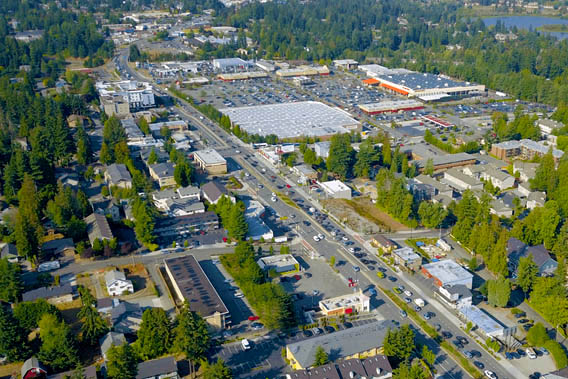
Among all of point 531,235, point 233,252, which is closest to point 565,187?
point 531,235

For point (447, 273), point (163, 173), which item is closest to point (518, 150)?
point (447, 273)

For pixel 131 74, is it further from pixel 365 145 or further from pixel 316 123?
pixel 365 145

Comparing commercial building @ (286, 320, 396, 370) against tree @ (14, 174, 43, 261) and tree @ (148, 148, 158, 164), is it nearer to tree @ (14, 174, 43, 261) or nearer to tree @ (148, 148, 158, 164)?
tree @ (14, 174, 43, 261)

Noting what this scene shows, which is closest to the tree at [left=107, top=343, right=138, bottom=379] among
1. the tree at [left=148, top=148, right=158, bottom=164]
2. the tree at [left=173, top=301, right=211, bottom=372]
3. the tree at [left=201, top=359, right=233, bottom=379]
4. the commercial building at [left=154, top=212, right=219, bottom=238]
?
the tree at [left=173, top=301, right=211, bottom=372]

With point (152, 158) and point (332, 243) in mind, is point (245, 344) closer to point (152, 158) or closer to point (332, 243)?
point (332, 243)

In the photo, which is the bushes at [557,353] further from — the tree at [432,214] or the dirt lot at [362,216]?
the dirt lot at [362,216]
